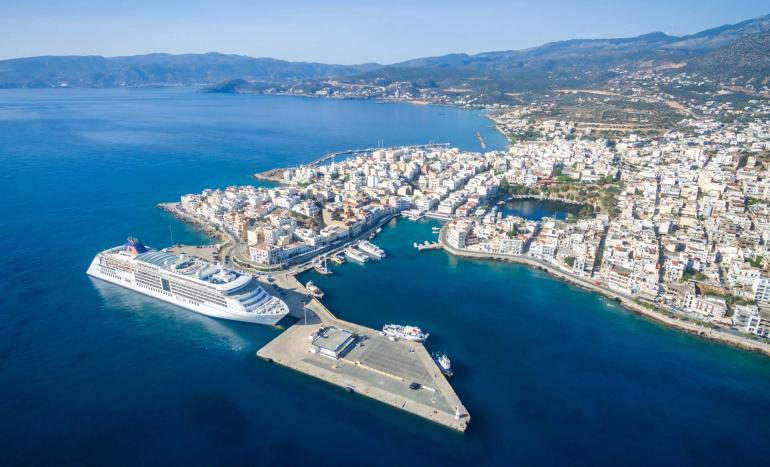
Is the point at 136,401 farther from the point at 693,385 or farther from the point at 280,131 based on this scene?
the point at 280,131

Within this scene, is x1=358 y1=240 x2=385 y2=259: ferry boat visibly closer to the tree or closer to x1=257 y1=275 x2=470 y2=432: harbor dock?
x1=257 y1=275 x2=470 y2=432: harbor dock

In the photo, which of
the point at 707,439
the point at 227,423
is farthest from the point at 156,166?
the point at 707,439

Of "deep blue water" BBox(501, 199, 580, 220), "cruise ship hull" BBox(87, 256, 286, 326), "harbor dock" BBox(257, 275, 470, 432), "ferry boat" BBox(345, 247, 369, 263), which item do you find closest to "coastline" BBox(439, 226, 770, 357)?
"ferry boat" BBox(345, 247, 369, 263)

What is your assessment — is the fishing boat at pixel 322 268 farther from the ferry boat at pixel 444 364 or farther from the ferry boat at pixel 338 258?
the ferry boat at pixel 444 364

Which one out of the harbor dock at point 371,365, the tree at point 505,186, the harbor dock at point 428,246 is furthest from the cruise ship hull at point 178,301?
the tree at point 505,186

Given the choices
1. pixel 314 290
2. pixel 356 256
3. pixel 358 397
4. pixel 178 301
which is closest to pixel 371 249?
pixel 356 256
